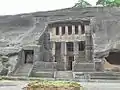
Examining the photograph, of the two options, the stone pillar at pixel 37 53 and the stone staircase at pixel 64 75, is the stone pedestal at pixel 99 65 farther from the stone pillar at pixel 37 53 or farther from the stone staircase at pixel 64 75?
the stone pillar at pixel 37 53

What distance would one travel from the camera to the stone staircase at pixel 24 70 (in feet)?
116

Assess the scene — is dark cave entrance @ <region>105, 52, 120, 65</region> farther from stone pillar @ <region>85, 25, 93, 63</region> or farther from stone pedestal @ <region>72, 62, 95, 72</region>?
stone pedestal @ <region>72, 62, 95, 72</region>

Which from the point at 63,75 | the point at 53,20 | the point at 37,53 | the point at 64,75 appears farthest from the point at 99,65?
the point at 53,20

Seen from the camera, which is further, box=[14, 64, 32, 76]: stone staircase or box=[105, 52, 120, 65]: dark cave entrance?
box=[105, 52, 120, 65]: dark cave entrance

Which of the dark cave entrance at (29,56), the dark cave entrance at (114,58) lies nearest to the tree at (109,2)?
the dark cave entrance at (114,58)

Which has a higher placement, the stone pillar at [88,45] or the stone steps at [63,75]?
the stone pillar at [88,45]

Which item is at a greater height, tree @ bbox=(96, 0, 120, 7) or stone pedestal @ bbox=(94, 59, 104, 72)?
tree @ bbox=(96, 0, 120, 7)

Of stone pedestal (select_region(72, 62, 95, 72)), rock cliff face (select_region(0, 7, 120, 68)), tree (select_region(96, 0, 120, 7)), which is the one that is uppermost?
tree (select_region(96, 0, 120, 7))

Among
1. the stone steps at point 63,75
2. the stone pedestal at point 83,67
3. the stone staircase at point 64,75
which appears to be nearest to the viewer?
the stone staircase at point 64,75

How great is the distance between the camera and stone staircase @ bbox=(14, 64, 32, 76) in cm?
3550

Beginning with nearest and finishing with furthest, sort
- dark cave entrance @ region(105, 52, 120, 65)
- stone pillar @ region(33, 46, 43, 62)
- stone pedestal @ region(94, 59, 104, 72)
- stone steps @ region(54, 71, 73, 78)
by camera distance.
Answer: stone steps @ region(54, 71, 73, 78), stone pedestal @ region(94, 59, 104, 72), stone pillar @ region(33, 46, 43, 62), dark cave entrance @ region(105, 52, 120, 65)

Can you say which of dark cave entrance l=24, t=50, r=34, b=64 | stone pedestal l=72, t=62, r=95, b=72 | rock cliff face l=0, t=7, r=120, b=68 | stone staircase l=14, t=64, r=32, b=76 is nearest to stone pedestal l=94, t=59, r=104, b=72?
stone pedestal l=72, t=62, r=95, b=72

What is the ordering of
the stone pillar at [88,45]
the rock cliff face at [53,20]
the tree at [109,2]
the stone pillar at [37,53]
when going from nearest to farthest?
the stone pillar at [37,53]
the rock cliff face at [53,20]
the stone pillar at [88,45]
the tree at [109,2]

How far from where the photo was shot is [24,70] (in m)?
36.7
